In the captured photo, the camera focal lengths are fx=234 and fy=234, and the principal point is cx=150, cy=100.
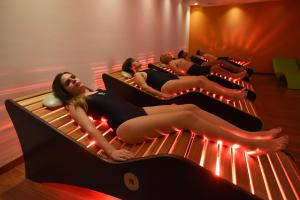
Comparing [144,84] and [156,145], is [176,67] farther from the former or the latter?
[156,145]

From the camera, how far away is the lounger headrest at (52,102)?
80.9 inches

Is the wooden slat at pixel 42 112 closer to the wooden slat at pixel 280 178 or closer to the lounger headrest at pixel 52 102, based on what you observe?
the lounger headrest at pixel 52 102

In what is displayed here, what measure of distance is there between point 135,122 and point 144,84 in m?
1.51

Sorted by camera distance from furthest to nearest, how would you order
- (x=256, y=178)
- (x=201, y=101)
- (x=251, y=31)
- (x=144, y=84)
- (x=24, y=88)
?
(x=251, y=31) < (x=144, y=84) < (x=201, y=101) < (x=24, y=88) < (x=256, y=178)

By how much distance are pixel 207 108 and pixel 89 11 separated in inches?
83.2

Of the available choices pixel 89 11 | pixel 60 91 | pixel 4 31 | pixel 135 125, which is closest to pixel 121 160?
pixel 135 125

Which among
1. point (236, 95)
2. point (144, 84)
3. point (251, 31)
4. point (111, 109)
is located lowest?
point (236, 95)

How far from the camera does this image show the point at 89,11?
3.28 m

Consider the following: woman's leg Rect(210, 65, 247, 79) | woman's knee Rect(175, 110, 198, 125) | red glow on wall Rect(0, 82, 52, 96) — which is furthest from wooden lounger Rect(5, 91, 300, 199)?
woman's leg Rect(210, 65, 247, 79)

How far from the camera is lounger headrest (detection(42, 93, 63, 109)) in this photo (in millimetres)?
2055

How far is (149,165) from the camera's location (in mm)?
1533

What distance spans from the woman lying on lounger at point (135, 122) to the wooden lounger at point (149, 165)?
100 millimetres

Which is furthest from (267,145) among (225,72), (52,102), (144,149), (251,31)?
(251,31)

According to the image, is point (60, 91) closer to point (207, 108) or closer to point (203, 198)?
point (203, 198)
